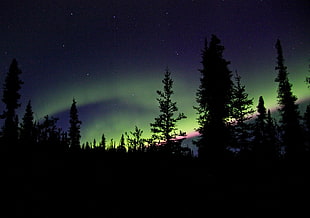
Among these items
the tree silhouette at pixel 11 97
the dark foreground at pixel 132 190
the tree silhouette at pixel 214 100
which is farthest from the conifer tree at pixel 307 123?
the tree silhouette at pixel 11 97

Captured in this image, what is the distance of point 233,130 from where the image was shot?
23484mm

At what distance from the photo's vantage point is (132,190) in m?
6.75

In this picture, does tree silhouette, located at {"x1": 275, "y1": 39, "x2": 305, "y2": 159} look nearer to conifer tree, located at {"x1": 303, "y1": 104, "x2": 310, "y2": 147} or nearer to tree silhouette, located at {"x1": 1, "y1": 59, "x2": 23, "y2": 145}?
conifer tree, located at {"x1": 303, "y1": 104, "x2": 310, "y2": 147}

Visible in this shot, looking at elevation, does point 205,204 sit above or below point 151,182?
below

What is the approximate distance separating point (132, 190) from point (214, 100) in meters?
17.5

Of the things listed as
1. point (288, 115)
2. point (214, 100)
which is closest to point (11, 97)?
point (214, 100)

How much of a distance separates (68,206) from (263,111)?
3649 centimetres

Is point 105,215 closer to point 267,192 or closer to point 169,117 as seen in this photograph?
point 267,192

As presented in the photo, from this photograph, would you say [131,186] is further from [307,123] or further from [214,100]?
[307,123]

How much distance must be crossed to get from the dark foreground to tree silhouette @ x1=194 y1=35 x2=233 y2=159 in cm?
1131

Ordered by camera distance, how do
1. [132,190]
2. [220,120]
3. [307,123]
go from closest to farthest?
[132,190] → [220,120] → [307,123]

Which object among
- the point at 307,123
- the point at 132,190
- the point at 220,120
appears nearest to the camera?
the point at 132,190

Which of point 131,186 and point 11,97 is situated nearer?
point 131,186

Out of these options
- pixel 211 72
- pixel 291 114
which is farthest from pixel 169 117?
pixel 291 114
